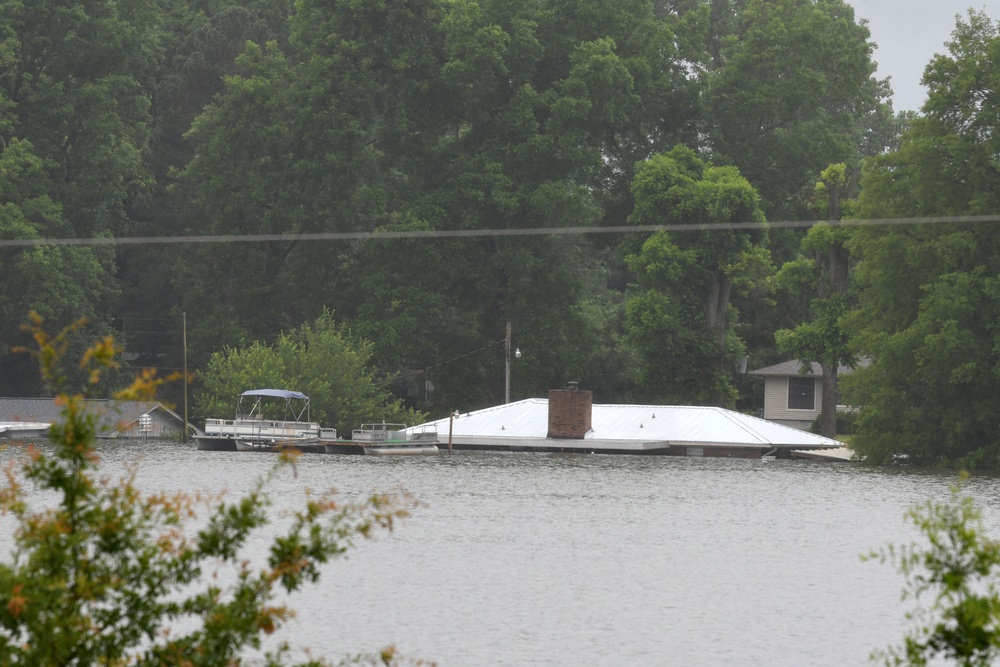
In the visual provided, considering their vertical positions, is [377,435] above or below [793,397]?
below

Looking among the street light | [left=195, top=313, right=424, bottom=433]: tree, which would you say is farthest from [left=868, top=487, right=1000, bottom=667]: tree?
the street light

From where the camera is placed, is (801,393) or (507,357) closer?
(507,357)

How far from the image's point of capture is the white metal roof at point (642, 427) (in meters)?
70.6

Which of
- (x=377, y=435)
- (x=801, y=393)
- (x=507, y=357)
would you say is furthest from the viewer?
(x=801, y=393)

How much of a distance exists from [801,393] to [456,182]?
2068 centimetres

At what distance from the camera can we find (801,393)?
85.0m

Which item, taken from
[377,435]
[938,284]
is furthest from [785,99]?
[377,435]

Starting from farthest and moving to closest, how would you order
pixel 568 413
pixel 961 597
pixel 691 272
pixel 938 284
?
pixel 691 272 < pixel 568 413 < pixel 938 284 < pixel 961 597

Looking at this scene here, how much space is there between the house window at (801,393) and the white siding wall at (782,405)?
0.54 feet

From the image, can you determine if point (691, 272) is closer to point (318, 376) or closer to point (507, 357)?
point (507, 357)

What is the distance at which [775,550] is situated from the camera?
3900 centimetres

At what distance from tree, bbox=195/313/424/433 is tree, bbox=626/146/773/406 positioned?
37.9ft

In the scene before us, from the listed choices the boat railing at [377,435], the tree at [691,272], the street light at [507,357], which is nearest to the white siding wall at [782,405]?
the tree at [691,272]

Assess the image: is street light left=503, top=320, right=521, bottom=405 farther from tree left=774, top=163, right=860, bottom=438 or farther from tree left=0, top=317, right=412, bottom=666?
tree left=0, top=317, right=412, bottom=666
